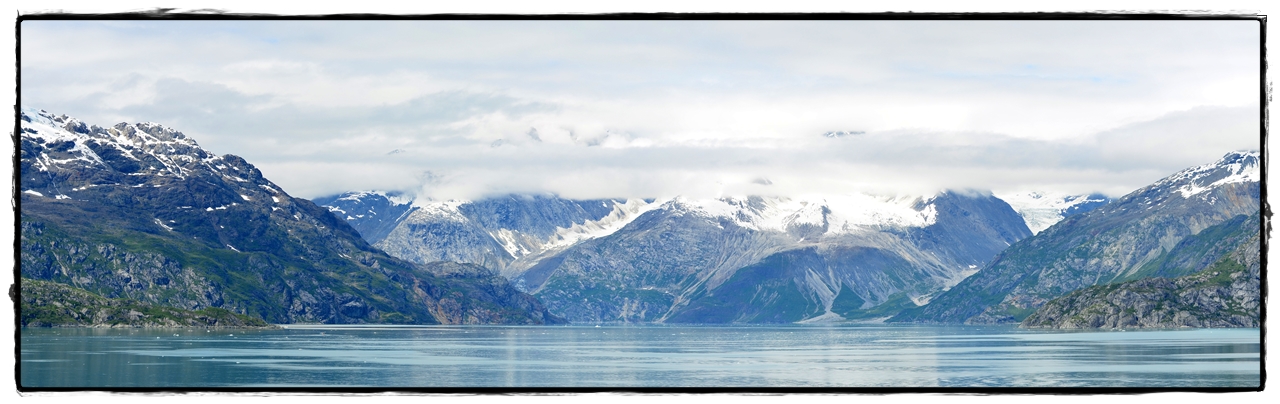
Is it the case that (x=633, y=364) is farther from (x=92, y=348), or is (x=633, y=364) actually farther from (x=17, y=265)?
(x=17, y=265)

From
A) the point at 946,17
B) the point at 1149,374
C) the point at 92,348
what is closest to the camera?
the point at 946,17

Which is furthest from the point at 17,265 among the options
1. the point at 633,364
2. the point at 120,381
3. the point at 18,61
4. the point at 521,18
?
the point at 633,364
